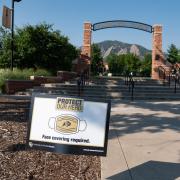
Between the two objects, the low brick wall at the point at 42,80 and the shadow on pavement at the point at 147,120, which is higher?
the low brick wall at the point at 42,80

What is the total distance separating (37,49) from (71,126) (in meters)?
16.7

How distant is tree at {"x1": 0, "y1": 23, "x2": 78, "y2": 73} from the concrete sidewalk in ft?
33.8

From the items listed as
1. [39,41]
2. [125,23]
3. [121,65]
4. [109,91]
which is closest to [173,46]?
[121,65]

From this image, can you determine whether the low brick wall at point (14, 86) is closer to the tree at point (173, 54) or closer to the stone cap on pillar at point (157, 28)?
the stone cap on pillar at point (157, 28)

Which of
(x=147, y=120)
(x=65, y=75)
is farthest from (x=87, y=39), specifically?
(x=147, y=120)

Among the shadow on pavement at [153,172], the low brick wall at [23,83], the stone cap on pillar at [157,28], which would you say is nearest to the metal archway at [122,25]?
the stone cap on pillar at [157,28]

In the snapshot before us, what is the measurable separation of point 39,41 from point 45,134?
17133mm

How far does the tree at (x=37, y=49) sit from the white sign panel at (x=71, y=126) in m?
16.3

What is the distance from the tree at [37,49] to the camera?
21.5 m

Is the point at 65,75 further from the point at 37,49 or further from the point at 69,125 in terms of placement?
the point at 69,125

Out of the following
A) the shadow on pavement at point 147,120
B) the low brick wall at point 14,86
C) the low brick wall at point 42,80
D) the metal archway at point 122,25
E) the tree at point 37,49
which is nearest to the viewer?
the shadow on pavement at point 147,120

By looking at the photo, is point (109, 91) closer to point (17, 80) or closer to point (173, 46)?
point (17, 80)

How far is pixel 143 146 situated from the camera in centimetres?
748

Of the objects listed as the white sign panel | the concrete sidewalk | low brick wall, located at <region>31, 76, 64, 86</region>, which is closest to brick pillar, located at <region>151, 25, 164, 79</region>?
low brick wall, located at <region>31, 76, 64, 86</region>
